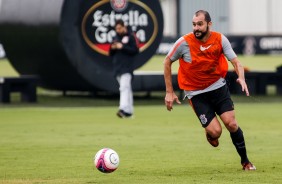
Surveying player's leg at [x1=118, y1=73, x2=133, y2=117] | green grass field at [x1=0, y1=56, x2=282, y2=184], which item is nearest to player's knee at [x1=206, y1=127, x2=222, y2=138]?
green grass field at [x1=0, y1=56, x2=282, y2=184]

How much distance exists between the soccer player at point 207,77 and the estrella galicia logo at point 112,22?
12.9 metres

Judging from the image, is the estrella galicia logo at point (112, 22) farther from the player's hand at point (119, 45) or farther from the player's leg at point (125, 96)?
the player's leg at point (125, 96)

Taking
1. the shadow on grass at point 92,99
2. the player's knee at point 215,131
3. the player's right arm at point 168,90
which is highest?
the player's right arm at point 168,90

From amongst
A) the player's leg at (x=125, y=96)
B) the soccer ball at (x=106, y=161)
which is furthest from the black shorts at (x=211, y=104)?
the player's leg at (x=125, y=96)

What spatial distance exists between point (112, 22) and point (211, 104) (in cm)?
1342

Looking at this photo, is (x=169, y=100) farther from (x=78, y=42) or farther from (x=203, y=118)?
(x=78, y=42)

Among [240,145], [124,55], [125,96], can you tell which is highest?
[240,145]

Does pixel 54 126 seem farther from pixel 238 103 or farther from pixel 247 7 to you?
pixel 247 7

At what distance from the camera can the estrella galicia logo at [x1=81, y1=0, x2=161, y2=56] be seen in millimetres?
25578

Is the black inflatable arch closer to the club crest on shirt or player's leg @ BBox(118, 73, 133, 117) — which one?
player's leg @ BBox(118, 73, 133, 117)

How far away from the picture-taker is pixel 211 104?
42.1 feet

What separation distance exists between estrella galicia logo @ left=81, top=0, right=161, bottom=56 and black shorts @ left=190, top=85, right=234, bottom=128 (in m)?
12.9

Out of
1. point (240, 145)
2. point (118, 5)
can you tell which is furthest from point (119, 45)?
point (240, 145)

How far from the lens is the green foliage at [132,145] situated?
12039 mm
